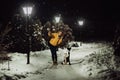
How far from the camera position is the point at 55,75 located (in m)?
17.0

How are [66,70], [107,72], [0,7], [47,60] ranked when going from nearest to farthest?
[107,72] → [66,70] → [47,60] → [0,7]

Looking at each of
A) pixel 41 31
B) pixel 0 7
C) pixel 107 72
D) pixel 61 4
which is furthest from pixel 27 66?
pixel 61 4

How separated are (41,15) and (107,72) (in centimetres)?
3553

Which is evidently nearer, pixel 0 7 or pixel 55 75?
pixel 55 75

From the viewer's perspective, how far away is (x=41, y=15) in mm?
50438

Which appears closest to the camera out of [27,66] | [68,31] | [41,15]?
[27,66]

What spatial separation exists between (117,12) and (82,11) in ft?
22.1

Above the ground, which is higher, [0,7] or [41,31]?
[0,7]

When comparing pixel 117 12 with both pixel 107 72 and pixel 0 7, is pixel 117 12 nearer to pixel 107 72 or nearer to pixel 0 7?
pixel 0 7

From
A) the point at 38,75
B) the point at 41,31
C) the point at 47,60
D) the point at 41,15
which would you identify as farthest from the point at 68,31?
the point at 41,15

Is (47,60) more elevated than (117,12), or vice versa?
(117,12)

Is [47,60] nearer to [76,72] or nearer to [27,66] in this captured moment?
[27,66]

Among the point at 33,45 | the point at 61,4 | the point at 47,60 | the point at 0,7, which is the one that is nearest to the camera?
the point at 47,60

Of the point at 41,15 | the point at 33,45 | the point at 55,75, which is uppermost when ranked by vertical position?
the point at 41,15
